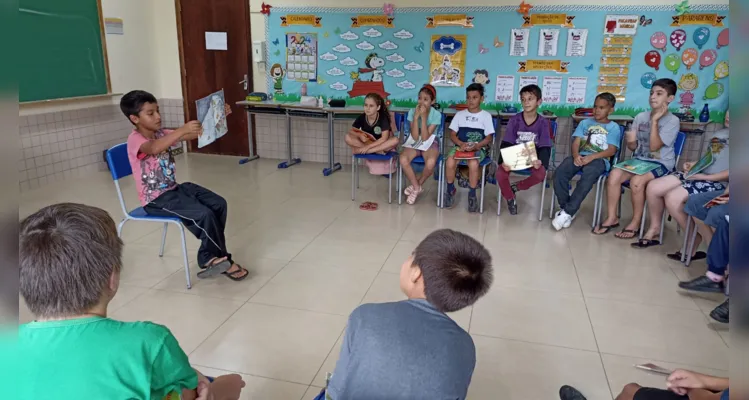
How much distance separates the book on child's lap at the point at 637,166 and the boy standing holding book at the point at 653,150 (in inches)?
0.8

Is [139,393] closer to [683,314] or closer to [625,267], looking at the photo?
[683,314]

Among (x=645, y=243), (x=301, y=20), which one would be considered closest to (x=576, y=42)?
(x=645, y=243)

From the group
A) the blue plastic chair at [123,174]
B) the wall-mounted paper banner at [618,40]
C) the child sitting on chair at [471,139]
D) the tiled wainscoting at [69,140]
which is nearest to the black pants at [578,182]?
the child sitting on chair at [471,139]

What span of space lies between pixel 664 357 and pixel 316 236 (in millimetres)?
2373

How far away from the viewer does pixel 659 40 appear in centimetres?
524

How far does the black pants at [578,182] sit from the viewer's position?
4.13 metres

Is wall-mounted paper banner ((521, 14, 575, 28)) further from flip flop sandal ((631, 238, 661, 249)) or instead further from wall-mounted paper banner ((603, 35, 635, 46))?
flip flop sandal ((631, 238, 661, 249))

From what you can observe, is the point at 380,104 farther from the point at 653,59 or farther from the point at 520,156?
the point at 653,59

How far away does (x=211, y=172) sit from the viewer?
5855 millimetres

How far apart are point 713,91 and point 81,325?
19.6ft

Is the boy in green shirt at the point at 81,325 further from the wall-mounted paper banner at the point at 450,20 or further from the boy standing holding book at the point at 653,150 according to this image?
the wall-mounted paper banner at the point at 450,20

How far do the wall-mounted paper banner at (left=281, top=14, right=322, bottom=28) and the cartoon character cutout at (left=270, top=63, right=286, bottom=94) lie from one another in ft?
1.69

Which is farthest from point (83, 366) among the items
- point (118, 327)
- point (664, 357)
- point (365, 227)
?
point (365, 227)

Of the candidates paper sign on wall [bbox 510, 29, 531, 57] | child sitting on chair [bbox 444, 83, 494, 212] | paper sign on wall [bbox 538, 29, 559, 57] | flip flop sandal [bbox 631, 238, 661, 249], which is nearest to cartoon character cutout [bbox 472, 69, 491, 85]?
paper sign on wall [bbox 510, 29, 531, 57]
